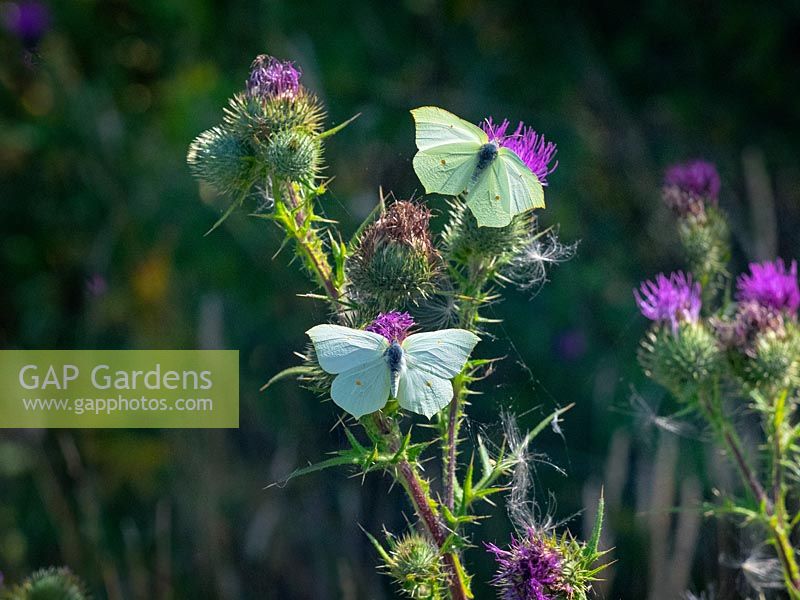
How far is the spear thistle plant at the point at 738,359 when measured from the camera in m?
1.90

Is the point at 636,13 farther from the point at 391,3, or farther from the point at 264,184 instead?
the point at 264,184

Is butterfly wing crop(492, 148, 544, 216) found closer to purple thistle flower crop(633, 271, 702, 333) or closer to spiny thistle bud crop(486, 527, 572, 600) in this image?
spiny thistle bud crop(486, 527, 572, 600)

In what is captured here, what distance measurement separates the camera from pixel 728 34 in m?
4.30

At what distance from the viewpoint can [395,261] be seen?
164cm

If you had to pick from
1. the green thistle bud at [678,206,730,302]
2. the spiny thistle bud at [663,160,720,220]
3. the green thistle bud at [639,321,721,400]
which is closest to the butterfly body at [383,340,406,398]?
the green thistle bud at [639,321,721,400]

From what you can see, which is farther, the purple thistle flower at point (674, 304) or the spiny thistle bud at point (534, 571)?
the purple thistle flower at point (674, 304)

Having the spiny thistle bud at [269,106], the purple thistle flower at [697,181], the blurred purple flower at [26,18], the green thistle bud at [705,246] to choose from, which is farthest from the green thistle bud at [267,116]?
the blurred purple flower at [26,18]

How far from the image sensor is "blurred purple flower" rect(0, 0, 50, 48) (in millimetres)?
4292

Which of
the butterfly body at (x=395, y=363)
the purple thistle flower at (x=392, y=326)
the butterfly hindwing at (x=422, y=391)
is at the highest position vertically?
the purple thistle flower at (x=392, y=326)

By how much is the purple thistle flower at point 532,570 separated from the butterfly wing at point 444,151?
660 mm

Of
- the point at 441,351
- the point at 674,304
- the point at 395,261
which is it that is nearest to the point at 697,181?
the point at 674,304

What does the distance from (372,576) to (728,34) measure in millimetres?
3026

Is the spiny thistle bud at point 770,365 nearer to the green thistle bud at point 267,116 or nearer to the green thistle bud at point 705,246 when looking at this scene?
the green thistle bud at point 705,246

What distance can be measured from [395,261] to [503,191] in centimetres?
26
